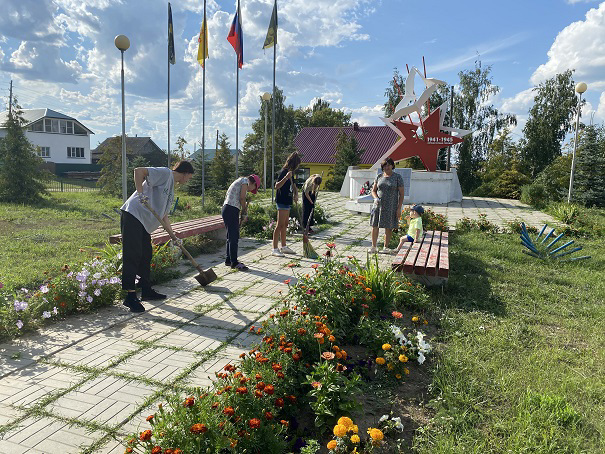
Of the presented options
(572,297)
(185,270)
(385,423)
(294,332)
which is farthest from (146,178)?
(572,297)

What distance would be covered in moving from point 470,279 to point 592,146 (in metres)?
15.2

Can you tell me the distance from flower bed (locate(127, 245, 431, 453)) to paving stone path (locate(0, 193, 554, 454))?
0.25 m

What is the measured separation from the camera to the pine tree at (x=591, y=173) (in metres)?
16.2

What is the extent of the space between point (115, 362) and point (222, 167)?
19.8 meters

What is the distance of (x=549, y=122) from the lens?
2762 centimetres

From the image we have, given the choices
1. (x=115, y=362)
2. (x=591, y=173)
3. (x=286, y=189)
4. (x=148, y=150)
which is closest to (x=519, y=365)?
(x=115, y=362)

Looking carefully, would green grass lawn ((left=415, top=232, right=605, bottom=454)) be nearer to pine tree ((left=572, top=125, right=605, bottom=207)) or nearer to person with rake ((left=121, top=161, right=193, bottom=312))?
person with rake ((left=121, top=161, right=193, bottom=312))

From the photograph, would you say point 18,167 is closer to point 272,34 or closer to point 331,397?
point 272,34

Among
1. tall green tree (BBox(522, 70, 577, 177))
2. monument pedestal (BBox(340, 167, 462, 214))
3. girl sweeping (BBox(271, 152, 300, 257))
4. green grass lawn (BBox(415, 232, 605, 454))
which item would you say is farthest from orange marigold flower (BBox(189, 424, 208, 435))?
tall green tree (BBox(522, 70, 577, 177))

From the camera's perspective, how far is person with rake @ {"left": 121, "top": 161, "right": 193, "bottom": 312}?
4.14 m

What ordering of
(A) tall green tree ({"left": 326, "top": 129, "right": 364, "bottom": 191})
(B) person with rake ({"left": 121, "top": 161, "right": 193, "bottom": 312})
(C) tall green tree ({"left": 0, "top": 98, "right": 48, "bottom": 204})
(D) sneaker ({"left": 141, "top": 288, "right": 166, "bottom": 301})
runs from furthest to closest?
(A) tall green tree ({"left": 326, "top": 129, "right": 364, "bottom": 191}) < (C) tall green tree ({"left": 0, "top": 98, "right": 48, "bottom": 204}) < (D) sneaker ({"left": 141, "top": 288, "right": 166, "bottom": 301}) < (B) person with rake ({"left": 121, "top": 161, "right": 193, "bottom": 312})

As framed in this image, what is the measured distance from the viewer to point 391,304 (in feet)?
12.8

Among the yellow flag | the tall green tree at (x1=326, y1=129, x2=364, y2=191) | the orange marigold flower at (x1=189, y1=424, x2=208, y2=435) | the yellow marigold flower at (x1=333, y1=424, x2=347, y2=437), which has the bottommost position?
the yellow marigold flower at (x1=333, y1=424, x2=347, y2=437)

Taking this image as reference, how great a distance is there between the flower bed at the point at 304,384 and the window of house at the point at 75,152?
45.9 m
